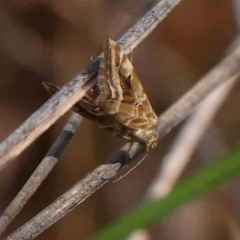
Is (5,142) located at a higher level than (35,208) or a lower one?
lower

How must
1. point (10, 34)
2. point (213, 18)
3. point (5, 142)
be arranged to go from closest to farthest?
point (5, 142)
point (10, 34)
point (213, 18)

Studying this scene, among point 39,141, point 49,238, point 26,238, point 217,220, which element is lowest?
point 26,238

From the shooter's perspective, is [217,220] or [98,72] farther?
[217,220]

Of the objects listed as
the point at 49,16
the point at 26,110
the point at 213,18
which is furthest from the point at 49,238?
the point at 213,18

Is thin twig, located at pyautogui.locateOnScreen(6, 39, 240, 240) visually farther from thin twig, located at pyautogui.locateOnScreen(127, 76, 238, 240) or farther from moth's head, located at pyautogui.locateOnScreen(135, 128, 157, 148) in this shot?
thin twig, located at pyautogui.locateOnScreen(127, 76, 238, 240)

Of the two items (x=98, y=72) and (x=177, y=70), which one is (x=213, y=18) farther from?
(x=98, y=72)

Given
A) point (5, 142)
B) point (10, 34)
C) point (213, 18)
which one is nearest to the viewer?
point (5, 142)

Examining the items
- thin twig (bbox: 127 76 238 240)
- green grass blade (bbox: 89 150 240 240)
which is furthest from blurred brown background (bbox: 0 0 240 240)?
green grass blade (bbox: 89 150 240 240)

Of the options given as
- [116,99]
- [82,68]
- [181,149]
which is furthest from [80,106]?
[82,68]
